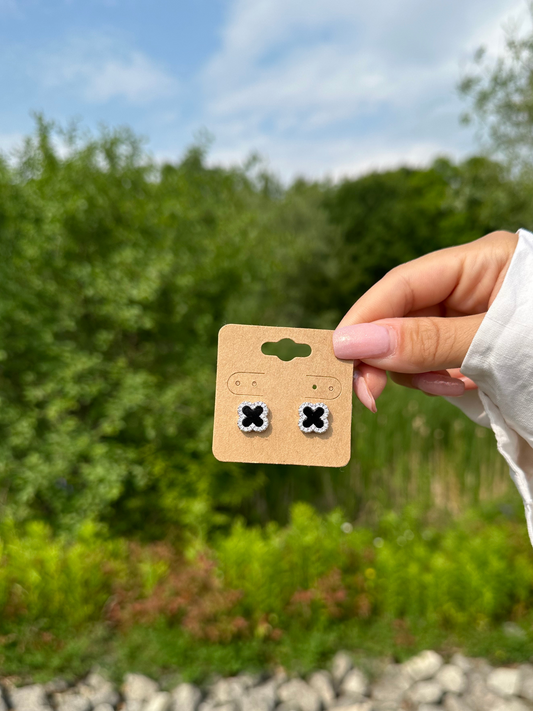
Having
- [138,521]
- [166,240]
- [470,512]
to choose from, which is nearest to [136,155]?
[166,240]

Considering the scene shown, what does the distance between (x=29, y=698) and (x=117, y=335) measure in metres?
2.31

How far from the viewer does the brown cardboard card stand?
1.00 meters

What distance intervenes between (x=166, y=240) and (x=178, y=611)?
2.36 m

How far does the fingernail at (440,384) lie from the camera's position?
119 centimetres

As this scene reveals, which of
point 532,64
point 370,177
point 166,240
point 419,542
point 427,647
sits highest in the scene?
point 370,177

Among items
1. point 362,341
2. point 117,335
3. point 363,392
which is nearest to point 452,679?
point 363,392

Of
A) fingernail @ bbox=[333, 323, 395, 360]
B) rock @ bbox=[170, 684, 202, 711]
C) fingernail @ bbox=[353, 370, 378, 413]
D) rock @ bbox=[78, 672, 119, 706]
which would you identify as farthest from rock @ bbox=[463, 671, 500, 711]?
fingernail @ bbox=[333, 323, 395, 360]

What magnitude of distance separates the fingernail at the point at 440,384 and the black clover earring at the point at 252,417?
0.41 metres

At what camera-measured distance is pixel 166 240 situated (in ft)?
12.3

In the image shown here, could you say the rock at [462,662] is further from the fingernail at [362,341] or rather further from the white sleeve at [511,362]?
the fingernail at [362,341]

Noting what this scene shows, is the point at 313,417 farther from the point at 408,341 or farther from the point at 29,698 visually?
the point at 29,698

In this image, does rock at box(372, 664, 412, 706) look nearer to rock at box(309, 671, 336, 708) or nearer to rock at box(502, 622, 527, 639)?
rock at box(309, 671, 336, 708)

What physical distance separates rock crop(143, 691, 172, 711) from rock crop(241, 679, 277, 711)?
0.33 m

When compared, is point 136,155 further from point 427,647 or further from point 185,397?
point 427,647
